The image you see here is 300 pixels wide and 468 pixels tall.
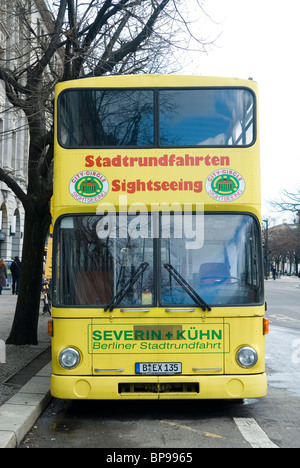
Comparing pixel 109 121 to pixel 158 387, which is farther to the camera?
pixel 109 121

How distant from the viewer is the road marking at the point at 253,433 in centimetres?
595

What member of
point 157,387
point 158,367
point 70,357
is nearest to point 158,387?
point 157,387

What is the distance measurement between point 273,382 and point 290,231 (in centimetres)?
10788

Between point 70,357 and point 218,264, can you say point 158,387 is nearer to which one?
point 70,357

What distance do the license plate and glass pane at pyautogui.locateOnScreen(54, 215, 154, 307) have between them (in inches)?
25.7

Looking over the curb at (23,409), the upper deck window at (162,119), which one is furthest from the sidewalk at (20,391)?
the upper deck window at (162,119)

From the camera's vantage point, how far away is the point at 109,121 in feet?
23.6

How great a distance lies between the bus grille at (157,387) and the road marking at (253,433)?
62 cm

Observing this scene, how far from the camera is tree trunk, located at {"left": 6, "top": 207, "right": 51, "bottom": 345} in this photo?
40.0ft

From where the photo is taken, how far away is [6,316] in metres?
18.0

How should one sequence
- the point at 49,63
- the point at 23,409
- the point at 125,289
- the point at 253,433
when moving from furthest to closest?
the point at 49,63 < the point at 125,289 < the point at 23,409 < the point at 253,433

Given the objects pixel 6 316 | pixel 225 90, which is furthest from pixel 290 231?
pixel 225 90

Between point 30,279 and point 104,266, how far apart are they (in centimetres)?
567
